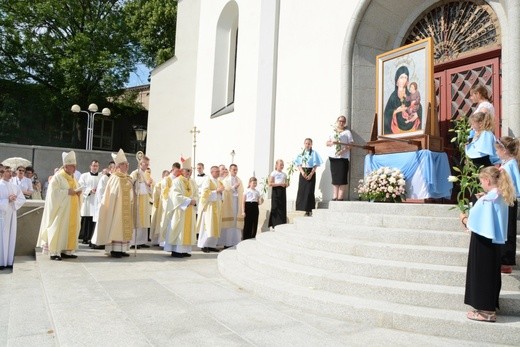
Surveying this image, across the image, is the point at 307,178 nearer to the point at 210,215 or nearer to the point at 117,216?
the point at 210,215

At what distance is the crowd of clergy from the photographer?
8266 millimetres

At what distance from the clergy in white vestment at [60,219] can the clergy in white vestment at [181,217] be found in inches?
70.1

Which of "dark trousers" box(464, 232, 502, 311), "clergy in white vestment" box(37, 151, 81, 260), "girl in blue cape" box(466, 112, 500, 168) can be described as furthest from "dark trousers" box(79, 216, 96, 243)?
"dark trousers" box(464, 232, 502, 311)

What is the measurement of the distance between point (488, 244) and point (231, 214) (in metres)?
7.34


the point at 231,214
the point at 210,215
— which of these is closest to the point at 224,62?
the point at 231,214

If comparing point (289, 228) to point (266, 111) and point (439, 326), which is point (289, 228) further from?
point (266, 111)

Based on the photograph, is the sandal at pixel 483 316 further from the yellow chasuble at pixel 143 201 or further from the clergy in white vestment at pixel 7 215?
the yellow chasuble at pixel 143 201

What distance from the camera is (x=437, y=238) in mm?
5609

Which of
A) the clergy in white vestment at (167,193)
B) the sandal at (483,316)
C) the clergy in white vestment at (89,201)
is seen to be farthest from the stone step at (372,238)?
the clergy in white vestment at (89,201)

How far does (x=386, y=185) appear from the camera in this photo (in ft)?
25.0

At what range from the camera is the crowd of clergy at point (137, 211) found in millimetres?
8266

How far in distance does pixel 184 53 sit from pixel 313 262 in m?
15.4

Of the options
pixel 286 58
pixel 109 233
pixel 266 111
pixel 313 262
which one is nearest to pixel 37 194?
pixel 109 233

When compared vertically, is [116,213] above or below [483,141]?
below
